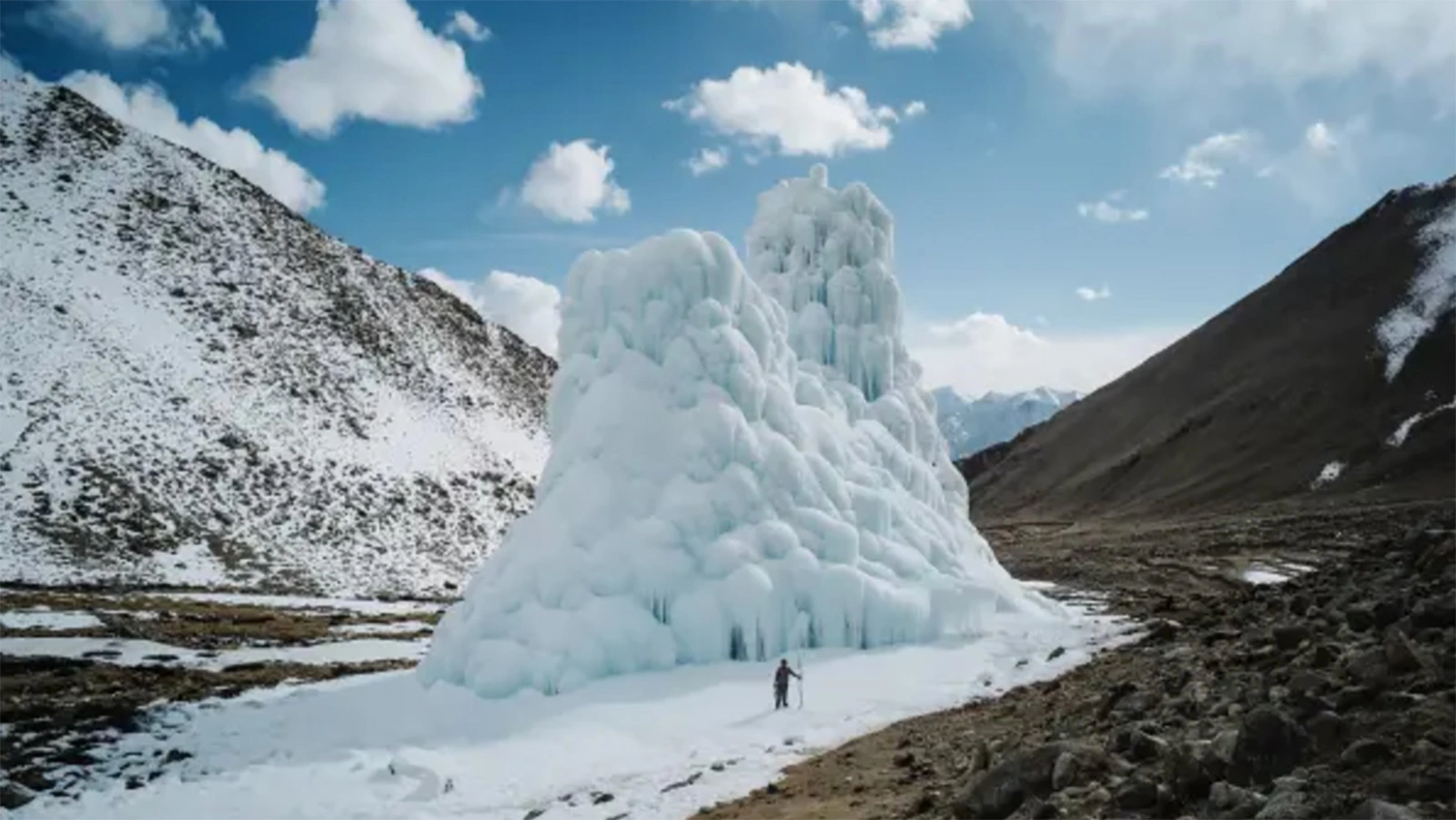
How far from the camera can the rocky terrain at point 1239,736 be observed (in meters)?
7.75

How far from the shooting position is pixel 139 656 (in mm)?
30844

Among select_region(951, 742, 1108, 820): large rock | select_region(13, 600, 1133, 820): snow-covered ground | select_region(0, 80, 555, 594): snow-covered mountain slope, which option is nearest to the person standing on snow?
select_region(13, 600, 1133, 820): snow-covered ground

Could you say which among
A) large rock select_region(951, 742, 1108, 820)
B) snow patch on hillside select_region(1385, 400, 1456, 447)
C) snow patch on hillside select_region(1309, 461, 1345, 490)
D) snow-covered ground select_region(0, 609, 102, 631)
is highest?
snow patch on hillside select_region(1385, 400, 1456, 447)

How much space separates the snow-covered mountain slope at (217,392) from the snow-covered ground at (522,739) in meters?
32.1

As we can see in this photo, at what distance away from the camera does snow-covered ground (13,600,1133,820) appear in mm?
17172

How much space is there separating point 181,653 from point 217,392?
3851cm

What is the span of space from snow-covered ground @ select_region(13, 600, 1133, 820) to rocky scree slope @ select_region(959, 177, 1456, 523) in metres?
74.3

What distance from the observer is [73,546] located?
1955 inches

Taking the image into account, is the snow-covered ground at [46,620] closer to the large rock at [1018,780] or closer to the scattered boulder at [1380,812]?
the large rock at [1018,780]

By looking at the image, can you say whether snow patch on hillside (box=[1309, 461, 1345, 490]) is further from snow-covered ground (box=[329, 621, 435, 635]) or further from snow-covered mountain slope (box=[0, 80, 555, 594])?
snow-covered ground (box=[329, 621, 435, 635])

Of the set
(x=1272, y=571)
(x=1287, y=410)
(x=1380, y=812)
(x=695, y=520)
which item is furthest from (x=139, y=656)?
(x=1287, y=410)

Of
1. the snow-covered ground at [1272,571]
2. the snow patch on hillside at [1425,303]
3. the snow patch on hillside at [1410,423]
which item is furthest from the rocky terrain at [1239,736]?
the snow patch on hillside at [1425,303]

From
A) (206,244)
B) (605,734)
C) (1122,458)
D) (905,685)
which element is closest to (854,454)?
(905,685)

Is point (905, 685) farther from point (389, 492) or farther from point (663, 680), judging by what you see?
point (389, 492)
